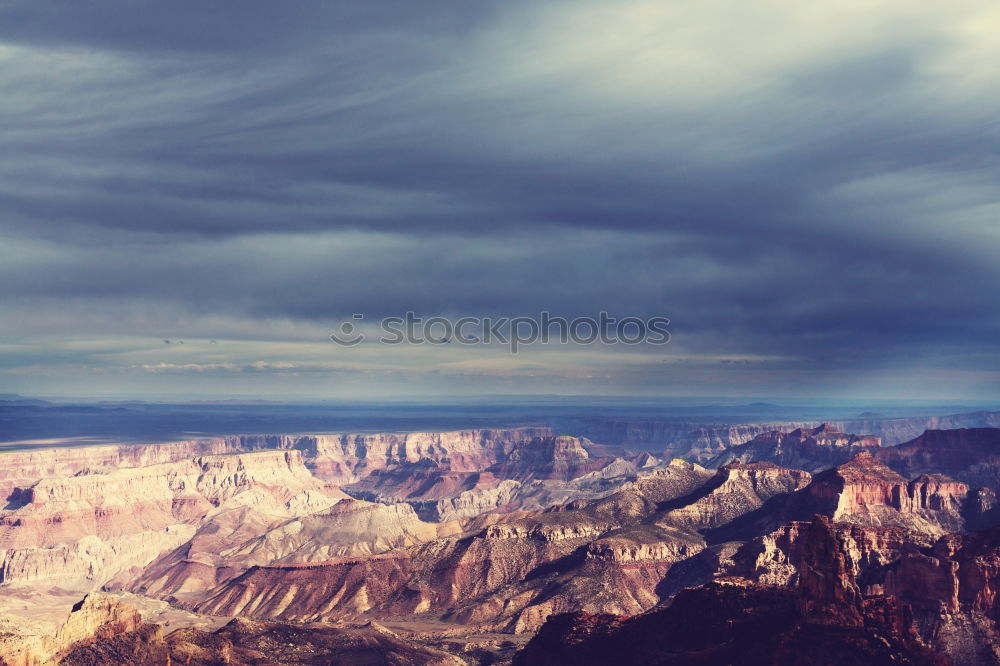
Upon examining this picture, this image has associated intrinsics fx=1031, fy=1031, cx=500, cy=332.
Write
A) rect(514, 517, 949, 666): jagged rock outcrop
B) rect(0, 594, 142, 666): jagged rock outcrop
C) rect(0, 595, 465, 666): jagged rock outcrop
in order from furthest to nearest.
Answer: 1. rect(0, 595, 465, 666): jagged rock outcrop
2. rect(0, 594, 142, 666): jagged rock outcrop
3. rect(514, 517, 949, 666): jagged rock outcrop

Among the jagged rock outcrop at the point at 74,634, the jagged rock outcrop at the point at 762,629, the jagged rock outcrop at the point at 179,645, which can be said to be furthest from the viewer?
the jagged rock outcrop at the point at 179,645

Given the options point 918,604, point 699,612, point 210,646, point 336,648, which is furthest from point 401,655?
point 918,604

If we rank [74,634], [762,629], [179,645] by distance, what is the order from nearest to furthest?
1. [762,629]
2. [74,634]
3. [179,645]

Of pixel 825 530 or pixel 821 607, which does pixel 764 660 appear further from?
pixel 825 530

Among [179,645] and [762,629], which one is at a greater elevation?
[762,629]

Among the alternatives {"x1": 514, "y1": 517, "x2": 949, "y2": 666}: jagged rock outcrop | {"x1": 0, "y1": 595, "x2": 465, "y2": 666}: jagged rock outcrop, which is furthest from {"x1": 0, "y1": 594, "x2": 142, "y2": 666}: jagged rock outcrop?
{"x1": 514, "y1": 517, "x2": 949, "y2": 666}: jagged rock outcrop

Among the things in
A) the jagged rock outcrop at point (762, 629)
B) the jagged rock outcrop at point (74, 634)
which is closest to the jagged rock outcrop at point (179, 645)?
the jagged rock outcrop at point (74, 634)

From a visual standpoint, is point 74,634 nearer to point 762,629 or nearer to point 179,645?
point 179,645

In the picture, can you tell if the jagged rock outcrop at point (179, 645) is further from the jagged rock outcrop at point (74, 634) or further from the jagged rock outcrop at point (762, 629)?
the jagged rock outcrop at point (762, 629)

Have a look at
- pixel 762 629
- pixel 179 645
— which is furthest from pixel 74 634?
pixel 762 629

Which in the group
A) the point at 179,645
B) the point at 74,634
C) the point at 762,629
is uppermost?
the point at 762,629

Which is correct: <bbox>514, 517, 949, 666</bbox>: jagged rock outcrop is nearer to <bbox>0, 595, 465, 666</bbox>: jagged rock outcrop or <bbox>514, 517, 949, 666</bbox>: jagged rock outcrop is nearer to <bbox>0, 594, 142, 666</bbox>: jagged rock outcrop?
<bbox>0, 595, 465, 666</bbox>: jagged rock outcrop
